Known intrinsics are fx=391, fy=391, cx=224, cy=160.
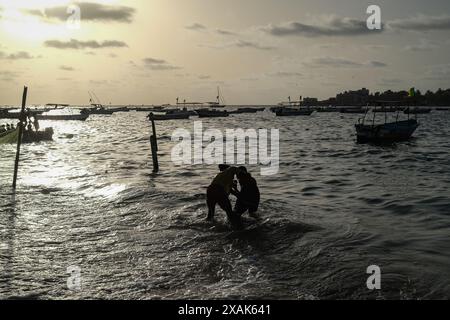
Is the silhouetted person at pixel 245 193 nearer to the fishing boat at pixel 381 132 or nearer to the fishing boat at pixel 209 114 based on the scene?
the fishing boat at pixel 381 132

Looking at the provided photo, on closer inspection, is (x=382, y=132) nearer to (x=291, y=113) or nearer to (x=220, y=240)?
(x=220, y=240)

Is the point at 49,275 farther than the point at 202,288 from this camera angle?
Yes

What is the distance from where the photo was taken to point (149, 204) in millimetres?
14828

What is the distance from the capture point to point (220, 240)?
1017 cm

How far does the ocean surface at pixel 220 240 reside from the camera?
290 inches

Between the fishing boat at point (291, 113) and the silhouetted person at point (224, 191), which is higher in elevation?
the fishing boat at point (291, 113)

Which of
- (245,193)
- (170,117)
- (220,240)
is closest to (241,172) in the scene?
(245,193)

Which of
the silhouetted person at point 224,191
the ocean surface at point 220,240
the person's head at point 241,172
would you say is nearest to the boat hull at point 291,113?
the ocean surface at point 220,240

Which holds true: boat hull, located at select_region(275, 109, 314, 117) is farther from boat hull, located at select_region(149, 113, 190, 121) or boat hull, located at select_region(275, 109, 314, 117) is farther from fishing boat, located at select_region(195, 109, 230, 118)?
boat hull, located at select_region(149, 113, 190, 121)

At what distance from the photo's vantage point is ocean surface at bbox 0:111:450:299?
24.2ft

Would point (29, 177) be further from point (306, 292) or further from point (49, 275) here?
point (306, 292)

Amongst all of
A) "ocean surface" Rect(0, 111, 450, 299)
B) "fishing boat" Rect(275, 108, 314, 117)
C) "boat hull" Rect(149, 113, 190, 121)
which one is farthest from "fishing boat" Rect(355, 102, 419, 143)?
"fishing boat" Rect(275, 108, 314, 117)
